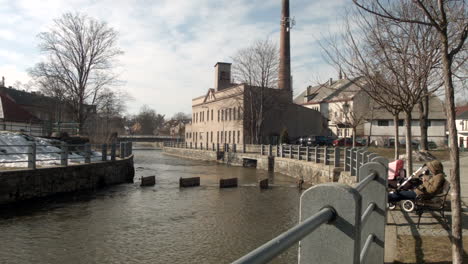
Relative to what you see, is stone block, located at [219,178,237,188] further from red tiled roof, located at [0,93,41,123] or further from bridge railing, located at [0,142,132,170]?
red tiled roof, located at [0,93,41,123]

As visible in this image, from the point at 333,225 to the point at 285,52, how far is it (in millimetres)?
53534

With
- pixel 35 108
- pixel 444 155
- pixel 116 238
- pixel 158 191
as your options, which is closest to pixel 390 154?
pixel 444 155

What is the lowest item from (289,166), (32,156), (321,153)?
(289,166)

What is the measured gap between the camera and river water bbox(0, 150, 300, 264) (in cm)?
891

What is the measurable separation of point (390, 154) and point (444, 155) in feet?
15.3

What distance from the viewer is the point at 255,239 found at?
10.5m

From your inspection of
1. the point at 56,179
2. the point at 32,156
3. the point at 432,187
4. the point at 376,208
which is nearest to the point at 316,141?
the point at 56,179

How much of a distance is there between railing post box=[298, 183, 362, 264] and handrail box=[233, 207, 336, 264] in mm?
84

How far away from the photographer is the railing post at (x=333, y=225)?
1.90 meters

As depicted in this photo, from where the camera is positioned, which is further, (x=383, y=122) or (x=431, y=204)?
(x=383, y=122)

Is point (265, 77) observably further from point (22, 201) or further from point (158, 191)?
point (22, 201)

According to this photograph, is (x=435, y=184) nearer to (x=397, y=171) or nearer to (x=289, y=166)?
(x=397, y=171)

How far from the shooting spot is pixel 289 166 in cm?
2895

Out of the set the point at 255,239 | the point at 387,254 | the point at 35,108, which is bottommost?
the point at 255,239
